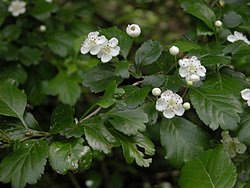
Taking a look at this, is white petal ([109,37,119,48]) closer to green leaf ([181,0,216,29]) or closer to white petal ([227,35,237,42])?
green leaf ([181,0,216,29])

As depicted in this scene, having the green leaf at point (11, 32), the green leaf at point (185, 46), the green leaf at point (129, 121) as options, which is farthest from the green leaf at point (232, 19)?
the green leaf at point (11, 32)

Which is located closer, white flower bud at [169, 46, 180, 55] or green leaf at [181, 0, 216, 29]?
white flower bud at [169, 46, 180, 55]

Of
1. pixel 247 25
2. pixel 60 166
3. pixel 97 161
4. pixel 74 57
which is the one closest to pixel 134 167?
pixel 97 161

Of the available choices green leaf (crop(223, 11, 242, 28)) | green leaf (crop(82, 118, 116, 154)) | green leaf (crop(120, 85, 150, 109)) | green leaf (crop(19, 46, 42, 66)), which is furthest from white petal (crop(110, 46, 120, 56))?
green leaf (crop(19, 46, 42, 66))

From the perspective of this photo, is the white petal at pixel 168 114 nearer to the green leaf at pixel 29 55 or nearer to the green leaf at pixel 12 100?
the green leaf at pixel 12 100

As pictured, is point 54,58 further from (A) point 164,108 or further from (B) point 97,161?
(A) point 164,108

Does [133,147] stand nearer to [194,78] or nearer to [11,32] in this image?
[194,78]
